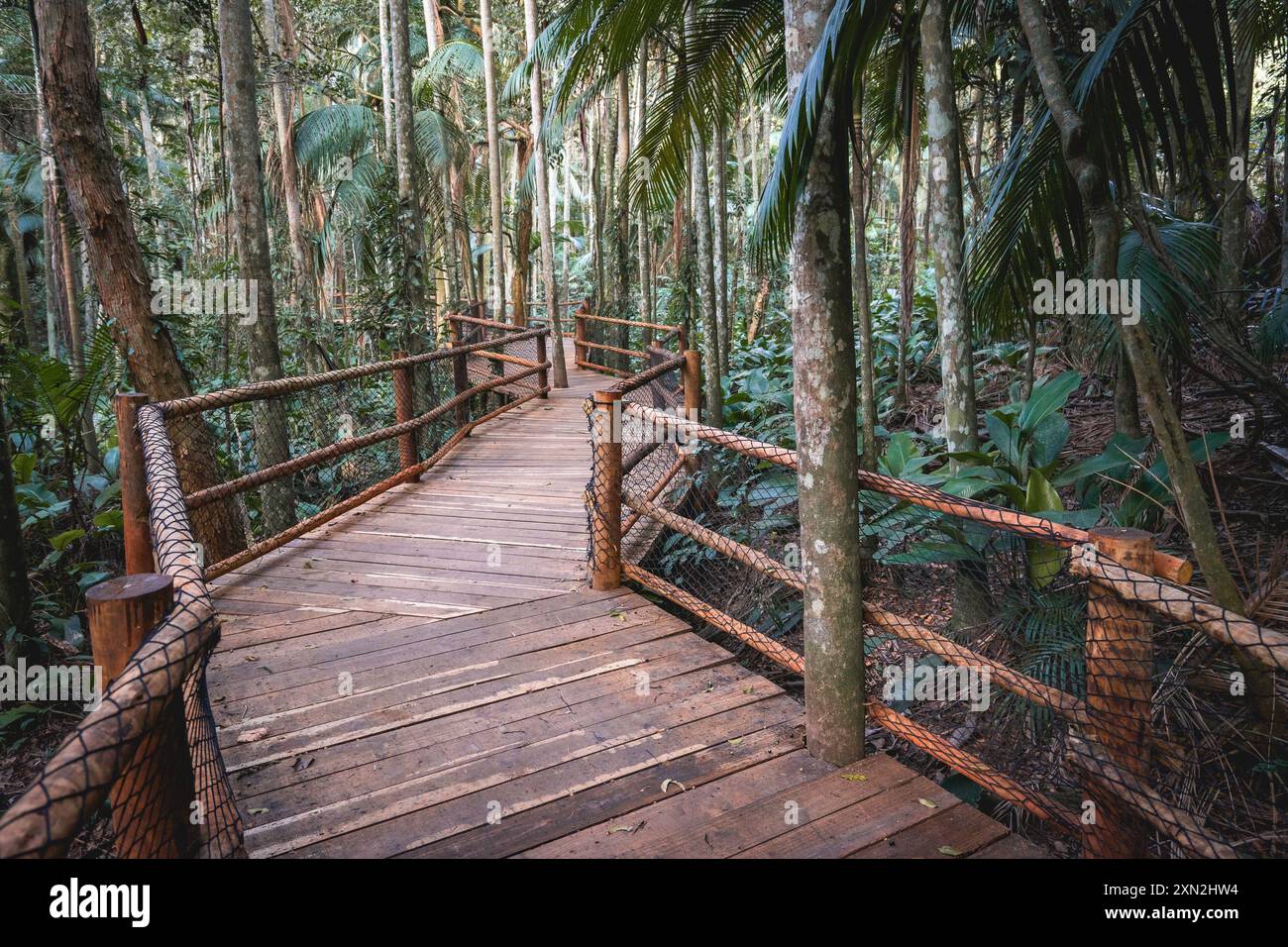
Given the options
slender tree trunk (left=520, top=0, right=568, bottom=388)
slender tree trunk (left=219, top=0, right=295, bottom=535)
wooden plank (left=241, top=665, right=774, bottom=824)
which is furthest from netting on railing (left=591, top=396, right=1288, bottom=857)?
slender tree trunk (left=520, top=0, right=568, bottom=388)

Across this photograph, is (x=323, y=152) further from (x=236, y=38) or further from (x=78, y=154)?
(x=78, y=154)

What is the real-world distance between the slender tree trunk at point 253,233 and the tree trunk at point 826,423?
504cm

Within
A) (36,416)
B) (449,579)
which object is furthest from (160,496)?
(36,416)

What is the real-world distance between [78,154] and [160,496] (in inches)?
133

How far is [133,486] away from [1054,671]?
387cm

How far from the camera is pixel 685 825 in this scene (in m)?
2.50

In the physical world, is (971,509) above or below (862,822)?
above

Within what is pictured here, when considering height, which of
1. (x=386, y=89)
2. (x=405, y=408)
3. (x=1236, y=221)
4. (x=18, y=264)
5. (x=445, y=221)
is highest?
(x=386, y=89)

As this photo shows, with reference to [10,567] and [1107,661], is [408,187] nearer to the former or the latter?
[10,567]

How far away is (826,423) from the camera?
262 cm

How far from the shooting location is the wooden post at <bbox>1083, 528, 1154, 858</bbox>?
2121mm

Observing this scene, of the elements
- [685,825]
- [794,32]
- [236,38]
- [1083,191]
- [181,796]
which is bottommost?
[685,825]

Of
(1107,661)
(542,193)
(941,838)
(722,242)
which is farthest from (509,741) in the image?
(542,193)

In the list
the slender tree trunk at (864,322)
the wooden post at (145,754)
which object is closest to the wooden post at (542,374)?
the slender tree trunk at (864,322)
